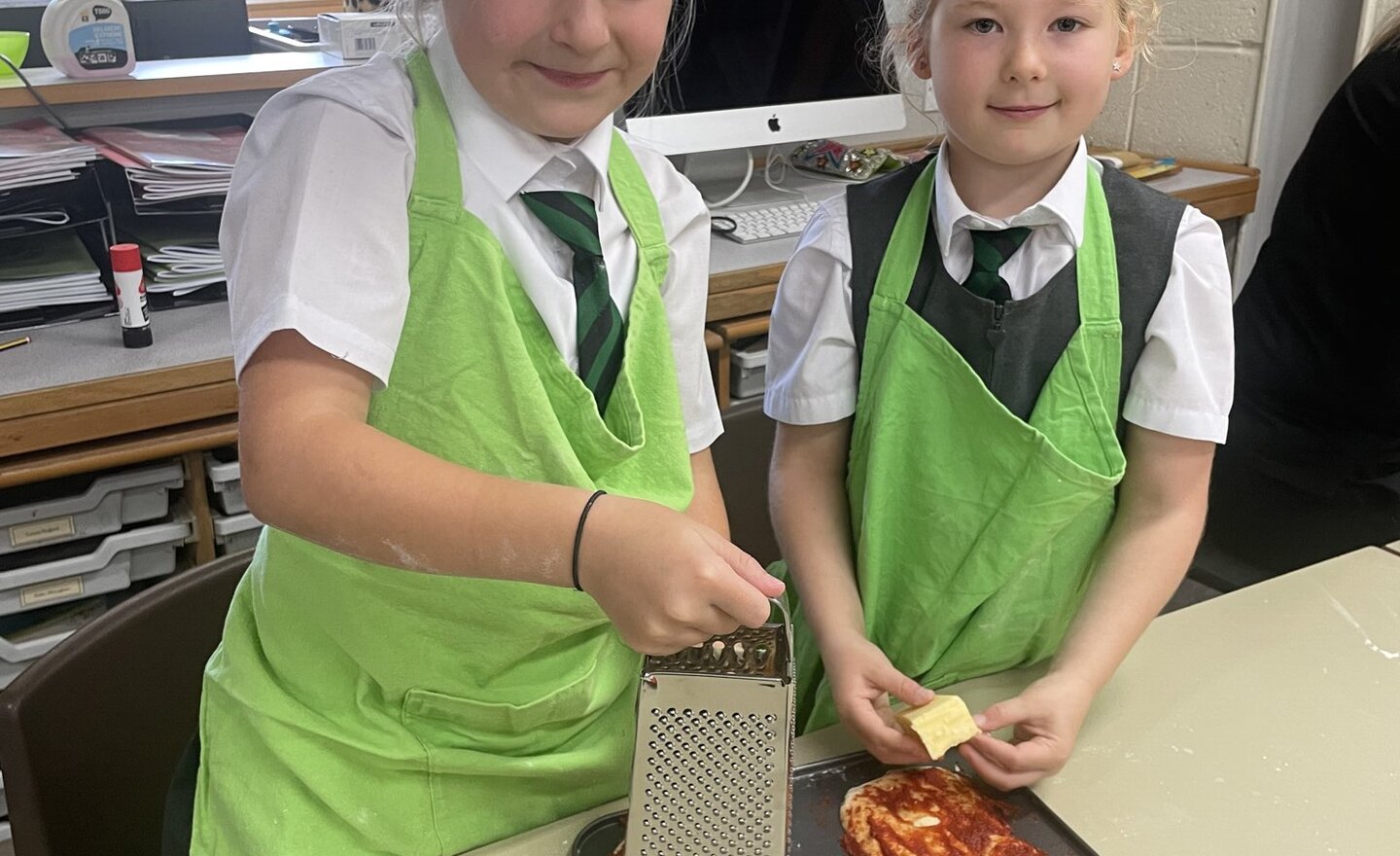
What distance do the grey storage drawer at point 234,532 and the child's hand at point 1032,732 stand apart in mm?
1088

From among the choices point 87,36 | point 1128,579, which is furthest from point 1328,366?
point 87,36

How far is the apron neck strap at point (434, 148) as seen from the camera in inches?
30.8

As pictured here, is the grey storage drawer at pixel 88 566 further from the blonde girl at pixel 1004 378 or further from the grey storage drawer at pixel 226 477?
the blonde girl at pixel 1004 378

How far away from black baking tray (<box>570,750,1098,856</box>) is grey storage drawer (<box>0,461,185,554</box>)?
1.02m

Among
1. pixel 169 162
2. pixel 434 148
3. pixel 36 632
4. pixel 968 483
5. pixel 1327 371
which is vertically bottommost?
pixel 36 632

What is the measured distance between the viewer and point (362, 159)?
0.74 meters

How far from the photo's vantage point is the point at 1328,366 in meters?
1.81

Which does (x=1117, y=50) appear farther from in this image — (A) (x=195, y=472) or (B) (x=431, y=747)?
(A) (x=195, y=472)

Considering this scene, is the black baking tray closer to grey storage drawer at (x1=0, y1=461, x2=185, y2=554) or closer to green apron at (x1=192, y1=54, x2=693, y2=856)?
green apron at (x1=192, y1=54, x2=693, y2=856)

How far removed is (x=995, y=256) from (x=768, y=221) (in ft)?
4.09

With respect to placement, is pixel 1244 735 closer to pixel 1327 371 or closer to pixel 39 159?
pixel 1327 371

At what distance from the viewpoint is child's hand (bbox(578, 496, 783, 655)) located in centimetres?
59

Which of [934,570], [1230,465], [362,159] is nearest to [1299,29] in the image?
[1230,465]

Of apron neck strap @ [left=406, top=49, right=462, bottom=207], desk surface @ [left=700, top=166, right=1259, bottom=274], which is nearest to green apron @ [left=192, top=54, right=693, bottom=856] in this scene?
apron neck strap @ [left=406, top=49, right=462, bottom=207]
